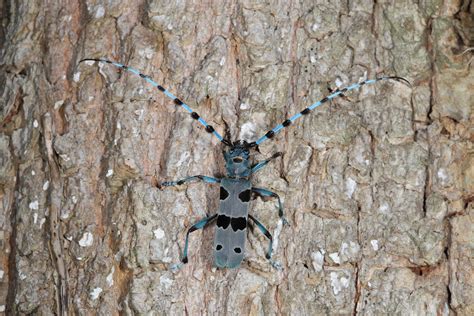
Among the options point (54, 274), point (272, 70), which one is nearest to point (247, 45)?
point (272, 70)

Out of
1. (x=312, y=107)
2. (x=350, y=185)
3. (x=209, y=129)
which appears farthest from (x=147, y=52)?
(x=350, y=185)

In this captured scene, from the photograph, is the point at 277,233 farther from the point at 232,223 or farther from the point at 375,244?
the point at 375,244

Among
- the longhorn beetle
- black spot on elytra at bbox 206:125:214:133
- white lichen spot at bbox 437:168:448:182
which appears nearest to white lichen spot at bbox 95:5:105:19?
the longhorn beetle

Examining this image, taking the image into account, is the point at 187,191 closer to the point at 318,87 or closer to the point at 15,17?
the point at 318,87

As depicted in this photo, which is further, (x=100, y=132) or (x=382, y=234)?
(x=100, y=132)

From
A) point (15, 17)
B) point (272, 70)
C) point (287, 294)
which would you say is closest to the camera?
point (287, 294)

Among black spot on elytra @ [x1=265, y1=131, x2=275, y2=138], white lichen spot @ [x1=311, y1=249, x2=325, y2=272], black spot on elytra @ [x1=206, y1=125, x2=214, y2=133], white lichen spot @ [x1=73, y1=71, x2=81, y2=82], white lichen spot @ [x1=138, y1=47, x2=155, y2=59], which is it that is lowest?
white lichen spot @ [x1=311, y1=249, x2=325, y2=272]

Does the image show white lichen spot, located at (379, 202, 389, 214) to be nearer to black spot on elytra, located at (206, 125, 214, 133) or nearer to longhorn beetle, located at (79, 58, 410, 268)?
longhorn beetle, located at (79, 58, 410, 268)
